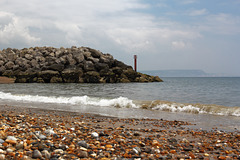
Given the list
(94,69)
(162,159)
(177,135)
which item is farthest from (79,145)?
(94,69)

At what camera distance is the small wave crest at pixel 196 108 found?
13132 millimetres

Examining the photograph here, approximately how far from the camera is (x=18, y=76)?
56906mm

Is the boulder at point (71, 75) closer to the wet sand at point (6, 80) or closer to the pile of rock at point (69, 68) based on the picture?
the pile of rock at point (69, 68)

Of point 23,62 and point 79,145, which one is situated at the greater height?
→ point 23,62

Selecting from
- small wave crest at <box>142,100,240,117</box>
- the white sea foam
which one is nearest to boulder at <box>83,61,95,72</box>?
small wave crest at <box>142,100,240,117</box>

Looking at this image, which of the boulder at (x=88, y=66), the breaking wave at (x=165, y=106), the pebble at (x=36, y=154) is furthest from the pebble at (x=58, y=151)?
the boulder at (x=88, y=66)

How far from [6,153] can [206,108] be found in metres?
12.5

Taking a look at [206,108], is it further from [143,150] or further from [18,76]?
[18,76]

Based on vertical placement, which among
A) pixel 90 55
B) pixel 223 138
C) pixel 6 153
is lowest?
pixel 223 138

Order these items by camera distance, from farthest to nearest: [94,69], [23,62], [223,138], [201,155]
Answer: [23,62], [94,69], [223,138], [201,155]

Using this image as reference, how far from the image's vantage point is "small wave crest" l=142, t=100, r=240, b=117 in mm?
13132

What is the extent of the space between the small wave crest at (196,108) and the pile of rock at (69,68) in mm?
39389

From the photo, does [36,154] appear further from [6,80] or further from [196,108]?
[6,80]

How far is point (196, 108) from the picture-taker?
1408 centimetres
